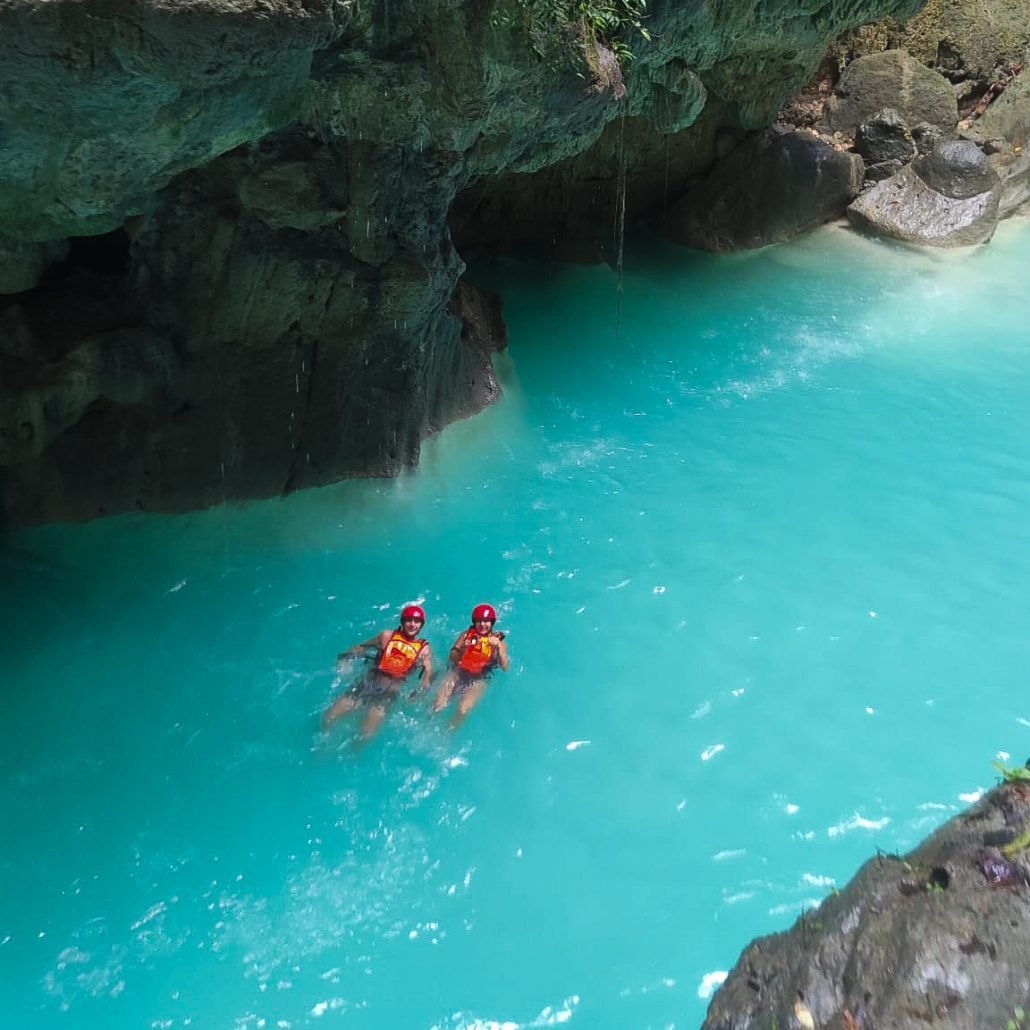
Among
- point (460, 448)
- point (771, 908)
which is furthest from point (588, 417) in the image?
point (771, 908)

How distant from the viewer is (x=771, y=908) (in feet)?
18.2

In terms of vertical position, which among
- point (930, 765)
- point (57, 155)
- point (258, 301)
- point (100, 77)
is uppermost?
point (100, 77)

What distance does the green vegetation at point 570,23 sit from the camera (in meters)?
6.49

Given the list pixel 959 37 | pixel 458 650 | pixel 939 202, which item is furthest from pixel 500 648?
pixel 959 37

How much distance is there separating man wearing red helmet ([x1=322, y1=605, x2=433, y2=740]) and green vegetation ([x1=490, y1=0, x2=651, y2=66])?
169 inches

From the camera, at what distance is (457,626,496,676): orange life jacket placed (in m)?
7.04

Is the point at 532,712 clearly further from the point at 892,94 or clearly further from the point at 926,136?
the point at 892,94

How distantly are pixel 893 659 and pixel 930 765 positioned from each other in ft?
3.58

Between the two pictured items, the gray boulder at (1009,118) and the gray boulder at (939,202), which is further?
the gray boulder at (1009,118)

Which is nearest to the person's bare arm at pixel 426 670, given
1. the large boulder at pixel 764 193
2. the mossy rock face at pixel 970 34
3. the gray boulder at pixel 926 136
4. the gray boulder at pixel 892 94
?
the large boulder at pixel 764 193

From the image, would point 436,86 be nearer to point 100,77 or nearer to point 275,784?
point 100,77

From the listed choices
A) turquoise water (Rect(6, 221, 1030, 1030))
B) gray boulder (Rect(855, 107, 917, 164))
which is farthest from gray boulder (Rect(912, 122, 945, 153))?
turquoise water (Rect(6, 221, 1030, 1030))

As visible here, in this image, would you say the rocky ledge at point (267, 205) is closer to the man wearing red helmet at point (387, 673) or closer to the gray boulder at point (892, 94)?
the man wearing red helmet at point (387, 673)

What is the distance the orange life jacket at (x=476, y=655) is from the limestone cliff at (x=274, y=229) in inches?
118
